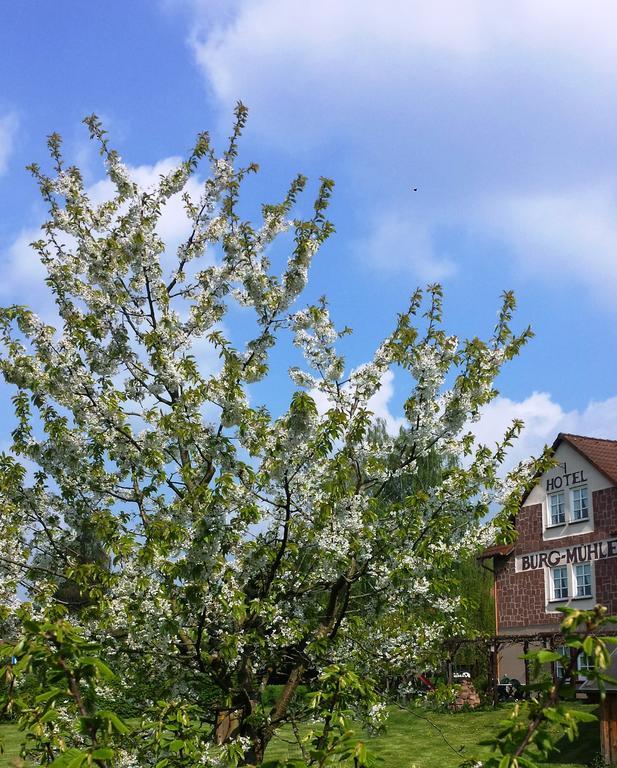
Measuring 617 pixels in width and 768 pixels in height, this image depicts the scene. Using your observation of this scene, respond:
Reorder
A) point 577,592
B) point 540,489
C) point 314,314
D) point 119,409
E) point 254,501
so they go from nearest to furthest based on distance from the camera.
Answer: point 254,501, point 119,409, point 314,314, point 577,592, point 540,489

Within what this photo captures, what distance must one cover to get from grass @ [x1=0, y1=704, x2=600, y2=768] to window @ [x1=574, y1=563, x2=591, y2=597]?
5.20 meters

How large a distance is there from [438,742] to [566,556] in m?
10.9

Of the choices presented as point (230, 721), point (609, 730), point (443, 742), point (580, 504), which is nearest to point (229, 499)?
point (230, 721)

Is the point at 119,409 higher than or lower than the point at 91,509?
higher

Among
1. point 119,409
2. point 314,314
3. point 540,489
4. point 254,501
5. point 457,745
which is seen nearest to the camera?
point 254,501

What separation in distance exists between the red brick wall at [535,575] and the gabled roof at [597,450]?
74 centimetres

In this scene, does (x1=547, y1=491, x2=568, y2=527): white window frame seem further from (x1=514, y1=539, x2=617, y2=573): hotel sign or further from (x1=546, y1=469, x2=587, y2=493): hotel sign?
(x1=514, y1=539, x2=617, y2=573): hotel sign

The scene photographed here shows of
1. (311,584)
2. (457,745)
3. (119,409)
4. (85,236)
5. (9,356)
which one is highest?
(85,236)

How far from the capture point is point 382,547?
799 cm

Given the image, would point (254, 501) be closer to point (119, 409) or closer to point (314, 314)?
point (119, 409)

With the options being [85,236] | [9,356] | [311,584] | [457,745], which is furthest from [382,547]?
[457,745]

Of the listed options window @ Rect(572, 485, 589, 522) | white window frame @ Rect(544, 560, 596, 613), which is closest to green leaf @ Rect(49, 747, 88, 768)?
white window frame @ Rect(544, 560, 596, 613)

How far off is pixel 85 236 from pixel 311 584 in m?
5.04

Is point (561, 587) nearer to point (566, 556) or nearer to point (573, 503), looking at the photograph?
point (566, 556)
